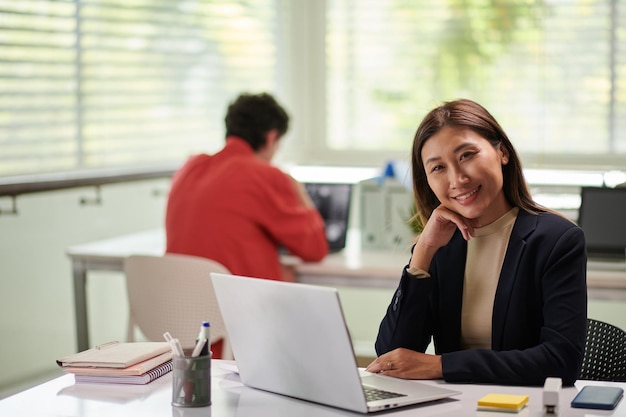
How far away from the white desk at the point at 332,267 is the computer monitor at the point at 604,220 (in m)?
0.06

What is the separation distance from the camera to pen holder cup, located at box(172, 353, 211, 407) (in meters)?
1.71

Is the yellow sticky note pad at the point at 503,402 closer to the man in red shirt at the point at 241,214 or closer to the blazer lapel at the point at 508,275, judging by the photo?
the blazer lapel at the point at 508,275

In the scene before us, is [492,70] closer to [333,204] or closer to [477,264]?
[333,204]

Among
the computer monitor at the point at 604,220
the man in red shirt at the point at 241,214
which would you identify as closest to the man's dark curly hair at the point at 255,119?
the man in red shirt at the point at 241,214

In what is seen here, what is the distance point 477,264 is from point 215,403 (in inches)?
26.0

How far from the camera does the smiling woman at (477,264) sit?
1892 millimetres

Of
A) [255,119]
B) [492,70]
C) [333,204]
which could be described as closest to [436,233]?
[255,119]

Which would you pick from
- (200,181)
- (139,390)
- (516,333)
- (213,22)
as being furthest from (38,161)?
(516,333)

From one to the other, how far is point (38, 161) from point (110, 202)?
0.50m

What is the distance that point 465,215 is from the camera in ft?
6.64

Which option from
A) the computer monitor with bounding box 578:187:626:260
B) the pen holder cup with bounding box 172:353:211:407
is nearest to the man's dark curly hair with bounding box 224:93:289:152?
the computer monitor with bounding box 578:187:626:260

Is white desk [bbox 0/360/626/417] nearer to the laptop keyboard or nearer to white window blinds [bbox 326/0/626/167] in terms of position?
the laptop keyboard

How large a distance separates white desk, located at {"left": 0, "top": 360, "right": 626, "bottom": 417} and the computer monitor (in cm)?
171

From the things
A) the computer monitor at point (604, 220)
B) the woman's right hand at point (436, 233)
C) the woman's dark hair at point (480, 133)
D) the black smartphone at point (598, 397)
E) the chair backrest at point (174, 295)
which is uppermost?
the woman's dark hair at point (480, 133)
